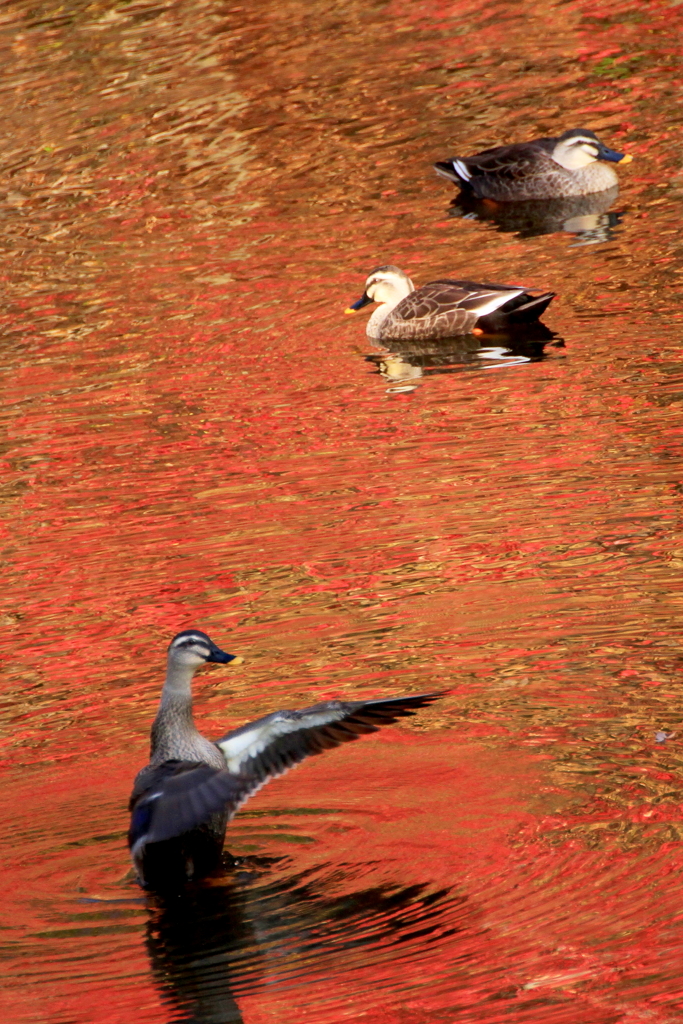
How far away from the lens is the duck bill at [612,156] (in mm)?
15109

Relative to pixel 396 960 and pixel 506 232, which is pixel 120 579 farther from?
pixel 506 232

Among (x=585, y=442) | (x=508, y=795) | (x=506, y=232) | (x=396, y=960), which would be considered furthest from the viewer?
(x=506, y=232)

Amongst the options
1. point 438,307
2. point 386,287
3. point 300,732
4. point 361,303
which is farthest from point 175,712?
point 361,303

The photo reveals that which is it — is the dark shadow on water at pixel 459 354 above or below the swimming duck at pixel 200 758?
below

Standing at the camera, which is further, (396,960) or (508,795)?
(508,795)

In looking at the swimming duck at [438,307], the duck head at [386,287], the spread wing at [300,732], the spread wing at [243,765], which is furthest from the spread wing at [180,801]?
the duck head at [386,287]

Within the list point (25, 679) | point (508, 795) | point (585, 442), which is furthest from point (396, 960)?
point (585, 442)

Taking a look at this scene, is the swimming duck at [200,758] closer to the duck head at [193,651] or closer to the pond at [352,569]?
the duck head at [193,651]

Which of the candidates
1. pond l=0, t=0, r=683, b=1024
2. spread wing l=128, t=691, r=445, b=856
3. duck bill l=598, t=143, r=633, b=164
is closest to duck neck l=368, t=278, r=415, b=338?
pond l=0, t=0, r=683, b=1024

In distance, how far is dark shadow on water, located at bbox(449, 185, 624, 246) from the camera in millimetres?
14258

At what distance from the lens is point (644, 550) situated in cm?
812

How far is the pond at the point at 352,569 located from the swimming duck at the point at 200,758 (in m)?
0.21

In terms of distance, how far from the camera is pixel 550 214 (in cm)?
1533

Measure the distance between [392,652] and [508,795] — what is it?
4.19 ft
